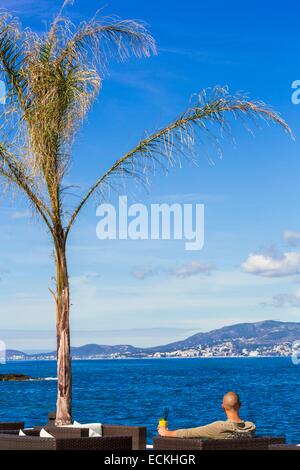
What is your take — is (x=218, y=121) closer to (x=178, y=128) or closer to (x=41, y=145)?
(x=178, y=128)

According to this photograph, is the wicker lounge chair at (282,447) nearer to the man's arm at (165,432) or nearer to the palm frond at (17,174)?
the man's arm at (165,432)

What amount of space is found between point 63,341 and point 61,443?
341 centimetres

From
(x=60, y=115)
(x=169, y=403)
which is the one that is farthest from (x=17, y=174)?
(x=169, y=403)

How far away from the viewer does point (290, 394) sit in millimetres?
65188

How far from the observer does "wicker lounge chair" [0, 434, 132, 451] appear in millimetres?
8148

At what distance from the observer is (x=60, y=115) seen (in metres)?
11.8

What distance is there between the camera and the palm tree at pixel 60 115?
11.7 m

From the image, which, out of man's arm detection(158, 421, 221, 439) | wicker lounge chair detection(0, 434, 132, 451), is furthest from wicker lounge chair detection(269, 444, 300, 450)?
wicker lounge chair detection(0, 434, 132, 451)

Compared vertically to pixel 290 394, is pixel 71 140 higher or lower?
higher

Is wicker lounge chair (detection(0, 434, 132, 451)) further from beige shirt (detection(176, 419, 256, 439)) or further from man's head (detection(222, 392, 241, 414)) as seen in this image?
man's head (detection(222, 392, 241, 414))

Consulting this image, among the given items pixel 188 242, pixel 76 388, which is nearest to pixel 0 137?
pixel 76 388

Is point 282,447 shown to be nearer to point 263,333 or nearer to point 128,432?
point 128,432

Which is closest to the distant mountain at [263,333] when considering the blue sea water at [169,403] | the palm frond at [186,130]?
the blue sea water at [169,403]
